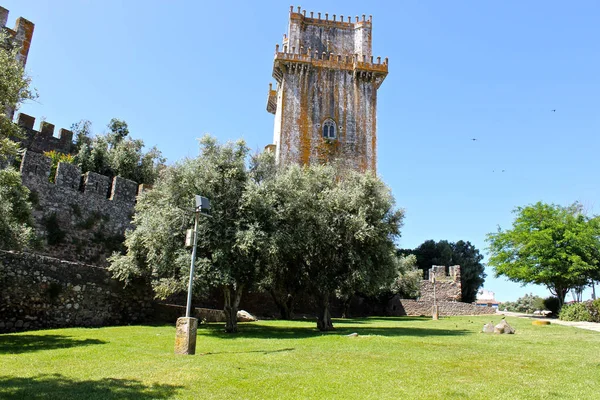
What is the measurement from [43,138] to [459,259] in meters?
46.0

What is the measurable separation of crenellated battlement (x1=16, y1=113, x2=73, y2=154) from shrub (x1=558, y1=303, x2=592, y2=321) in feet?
100

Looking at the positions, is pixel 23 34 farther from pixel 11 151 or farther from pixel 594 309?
pixel 594 309

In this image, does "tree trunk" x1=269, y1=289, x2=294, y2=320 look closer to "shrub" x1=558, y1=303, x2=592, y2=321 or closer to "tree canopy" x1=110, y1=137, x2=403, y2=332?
"tree canopy" x1=110, y1=137, x2=403, y2=332

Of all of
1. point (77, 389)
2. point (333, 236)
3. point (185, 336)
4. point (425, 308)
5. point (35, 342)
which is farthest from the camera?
point (425, 308)

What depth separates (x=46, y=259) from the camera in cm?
1411

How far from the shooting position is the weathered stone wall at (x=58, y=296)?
13.0 metres

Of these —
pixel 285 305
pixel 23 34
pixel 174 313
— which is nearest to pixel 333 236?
pixel 174 313

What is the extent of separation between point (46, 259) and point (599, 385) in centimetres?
1365

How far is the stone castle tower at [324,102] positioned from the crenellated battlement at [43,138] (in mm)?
14808

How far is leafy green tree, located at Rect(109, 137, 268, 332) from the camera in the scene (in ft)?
48.8

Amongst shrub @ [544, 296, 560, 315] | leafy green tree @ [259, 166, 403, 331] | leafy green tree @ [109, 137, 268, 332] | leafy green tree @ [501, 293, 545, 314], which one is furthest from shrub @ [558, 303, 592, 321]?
leafy green tree @ [501, 293, 545, 314]

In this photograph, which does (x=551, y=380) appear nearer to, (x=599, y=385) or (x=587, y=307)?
(x=599, y=385)

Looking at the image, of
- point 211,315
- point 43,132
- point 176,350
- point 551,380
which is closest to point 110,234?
point 211,315

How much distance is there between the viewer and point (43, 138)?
94.9 feet
